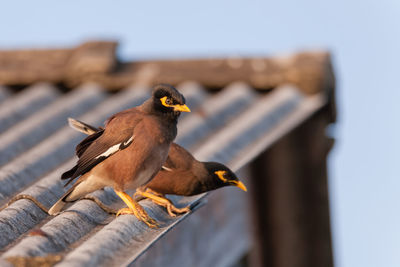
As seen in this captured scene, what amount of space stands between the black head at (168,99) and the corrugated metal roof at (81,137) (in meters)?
0.42

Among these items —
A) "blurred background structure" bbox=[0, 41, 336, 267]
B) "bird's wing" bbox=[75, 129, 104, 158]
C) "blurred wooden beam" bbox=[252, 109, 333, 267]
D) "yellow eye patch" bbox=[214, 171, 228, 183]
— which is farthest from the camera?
"blurred wooden beam" bbox=[252, 109, 333, 267]

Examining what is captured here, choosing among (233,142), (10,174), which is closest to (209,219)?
(233,142)

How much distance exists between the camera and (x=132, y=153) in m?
2.78

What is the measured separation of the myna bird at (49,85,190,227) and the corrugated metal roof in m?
0.09

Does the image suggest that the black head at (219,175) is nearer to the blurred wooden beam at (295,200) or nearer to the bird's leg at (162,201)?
the bird's leg at (162,201)

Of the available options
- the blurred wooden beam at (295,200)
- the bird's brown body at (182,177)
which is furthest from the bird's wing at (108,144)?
the blurred wooden beam at (295,200)

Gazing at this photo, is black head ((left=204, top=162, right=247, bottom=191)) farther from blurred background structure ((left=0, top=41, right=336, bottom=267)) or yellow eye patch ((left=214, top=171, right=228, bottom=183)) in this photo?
blurred background structure ((left=0, top=41, right=336, bottom=267))

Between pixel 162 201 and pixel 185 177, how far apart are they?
15 cm

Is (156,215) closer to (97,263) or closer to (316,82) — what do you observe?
(97,263)

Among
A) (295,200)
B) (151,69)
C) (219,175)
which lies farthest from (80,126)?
(295,200)

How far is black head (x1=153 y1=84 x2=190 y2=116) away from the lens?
2.74 meters

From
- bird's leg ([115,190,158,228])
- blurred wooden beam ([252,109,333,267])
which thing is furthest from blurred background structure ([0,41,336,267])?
bird's leg ([115,190,158,228])

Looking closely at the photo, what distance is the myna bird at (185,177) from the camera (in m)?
3.06

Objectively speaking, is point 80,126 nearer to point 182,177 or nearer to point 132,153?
point 132,153
